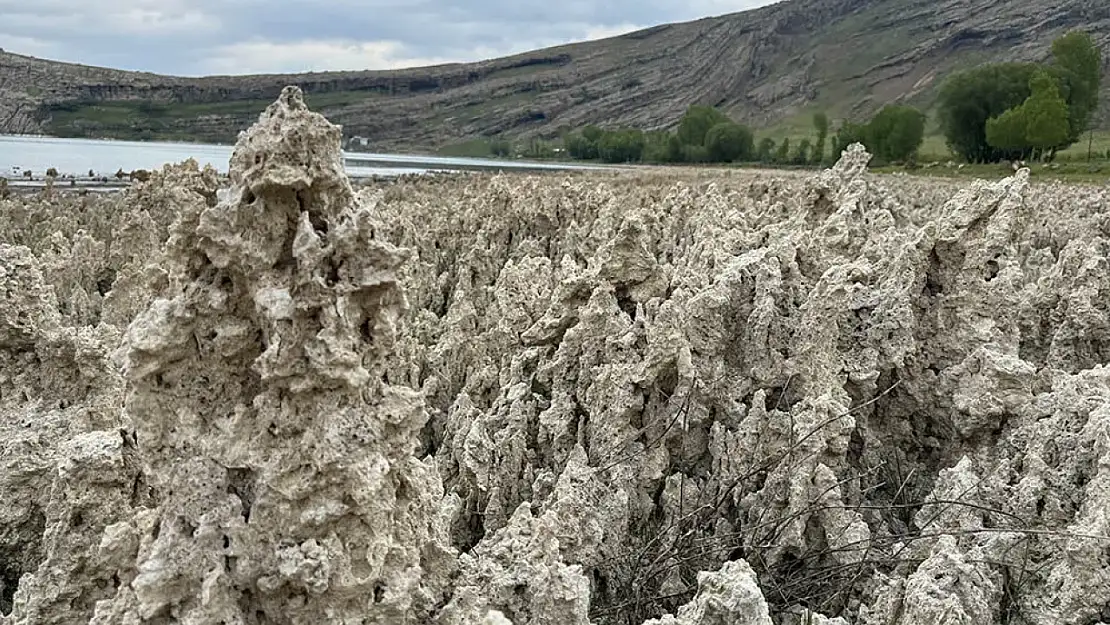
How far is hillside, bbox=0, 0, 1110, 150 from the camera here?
116312 millimetres

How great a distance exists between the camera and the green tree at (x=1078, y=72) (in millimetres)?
43134

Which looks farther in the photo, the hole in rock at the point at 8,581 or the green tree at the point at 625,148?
the green tree at the point at 625,148

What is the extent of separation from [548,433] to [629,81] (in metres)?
164

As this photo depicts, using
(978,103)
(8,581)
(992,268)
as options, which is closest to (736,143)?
(978,103)

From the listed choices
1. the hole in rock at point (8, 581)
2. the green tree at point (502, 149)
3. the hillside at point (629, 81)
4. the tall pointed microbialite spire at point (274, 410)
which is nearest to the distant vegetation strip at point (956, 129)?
the hillside at point (629, 81)

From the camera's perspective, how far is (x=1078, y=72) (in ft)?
146

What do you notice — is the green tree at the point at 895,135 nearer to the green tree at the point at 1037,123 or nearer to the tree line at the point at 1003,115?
the tree line at the point at 1003,115

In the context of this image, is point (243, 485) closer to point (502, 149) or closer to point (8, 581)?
point (8, 581)

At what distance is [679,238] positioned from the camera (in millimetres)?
8789

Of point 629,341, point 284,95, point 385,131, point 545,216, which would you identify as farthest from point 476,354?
point 385,131

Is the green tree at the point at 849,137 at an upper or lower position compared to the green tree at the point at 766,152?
upper

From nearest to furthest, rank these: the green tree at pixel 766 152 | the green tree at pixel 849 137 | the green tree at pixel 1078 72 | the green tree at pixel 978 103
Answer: the green tree at pixel 1078 72 < the green tree at pixel 978 103 < the green tree at pixel 849 137 < the green tree at pixel 766 152

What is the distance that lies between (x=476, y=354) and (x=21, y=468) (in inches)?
97.8

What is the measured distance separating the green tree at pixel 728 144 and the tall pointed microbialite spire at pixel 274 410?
67393mm
